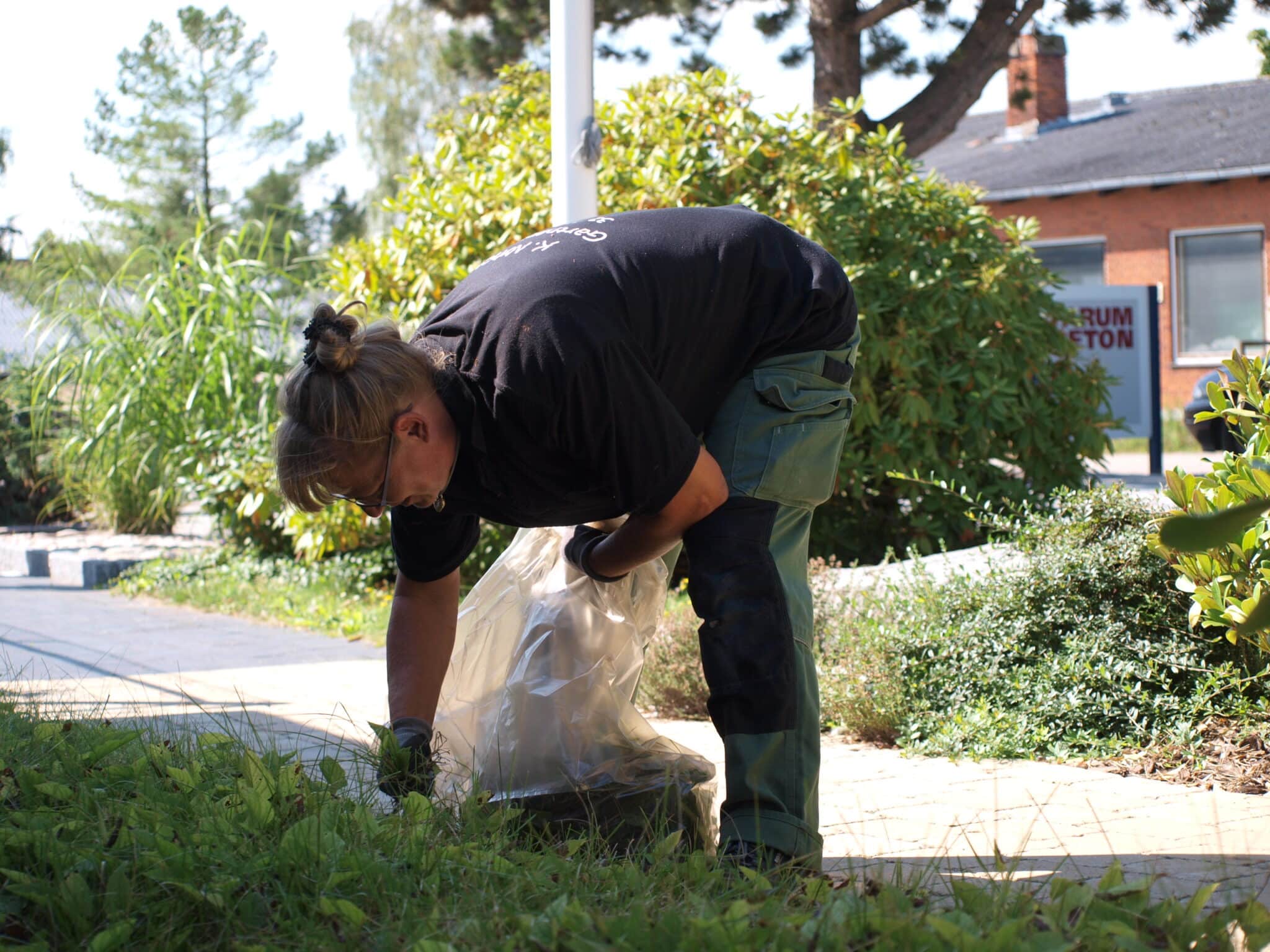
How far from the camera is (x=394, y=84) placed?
104ft

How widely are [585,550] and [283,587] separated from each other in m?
4.61

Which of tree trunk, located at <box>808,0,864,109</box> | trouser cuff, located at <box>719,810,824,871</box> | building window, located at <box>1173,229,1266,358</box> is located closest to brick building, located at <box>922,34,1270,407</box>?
building window, located at <box>1173,229,1266,358</box>

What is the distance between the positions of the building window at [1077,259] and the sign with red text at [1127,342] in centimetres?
1005

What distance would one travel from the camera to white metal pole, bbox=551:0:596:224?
470cm

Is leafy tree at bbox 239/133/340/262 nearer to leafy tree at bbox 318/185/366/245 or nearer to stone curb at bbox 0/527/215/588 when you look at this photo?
leafy tree at bbox 318/185/366/245

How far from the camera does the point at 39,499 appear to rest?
11406mm

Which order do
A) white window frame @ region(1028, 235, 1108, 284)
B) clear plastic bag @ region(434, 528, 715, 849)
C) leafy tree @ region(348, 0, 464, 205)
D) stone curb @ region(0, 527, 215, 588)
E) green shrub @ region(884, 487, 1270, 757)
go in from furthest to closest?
leafy tree @ region(348, 0, 464, 205)
white window frame @ region(1028, 235, 1108, 284)
stone curb @ region(0, 527, 215, 588)
green shrub @ region(884, 487, 1270, 757)
clear plastic bag @ region(434, 528, 715, 849)

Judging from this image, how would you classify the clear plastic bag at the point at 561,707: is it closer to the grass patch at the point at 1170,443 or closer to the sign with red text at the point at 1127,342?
the sign with red text at the point at 1127,342

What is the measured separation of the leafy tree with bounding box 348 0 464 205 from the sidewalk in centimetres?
2750

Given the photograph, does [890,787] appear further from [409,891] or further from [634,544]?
[409,891]

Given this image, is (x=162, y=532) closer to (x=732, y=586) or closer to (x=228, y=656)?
(x=228, y=656)

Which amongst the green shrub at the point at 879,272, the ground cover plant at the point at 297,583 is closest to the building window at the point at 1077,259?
the green shrub at the point at 879,272

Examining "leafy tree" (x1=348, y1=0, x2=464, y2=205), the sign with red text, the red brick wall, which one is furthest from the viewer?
"leafy tree" (x1=348, y1=0, x2=464, y2=205)

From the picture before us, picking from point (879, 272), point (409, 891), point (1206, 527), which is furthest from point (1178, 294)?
point (1206, 527)
